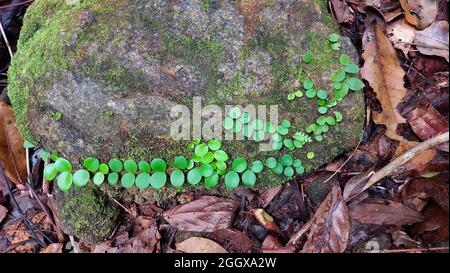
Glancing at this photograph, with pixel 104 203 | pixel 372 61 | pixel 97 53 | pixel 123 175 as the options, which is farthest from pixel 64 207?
pixel 372 61

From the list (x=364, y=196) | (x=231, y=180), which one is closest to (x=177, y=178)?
(x=231, y=180)

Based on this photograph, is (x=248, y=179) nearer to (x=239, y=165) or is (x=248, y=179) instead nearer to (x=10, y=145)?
(x=239, y=165)

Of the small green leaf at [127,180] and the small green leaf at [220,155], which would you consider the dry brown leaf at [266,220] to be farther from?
the small green leaf at [127,180]

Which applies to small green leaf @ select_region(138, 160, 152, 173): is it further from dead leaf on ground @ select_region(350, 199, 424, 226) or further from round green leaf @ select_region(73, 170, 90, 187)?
dead leaf on ground @ select_region(350, 199, 424, 226)

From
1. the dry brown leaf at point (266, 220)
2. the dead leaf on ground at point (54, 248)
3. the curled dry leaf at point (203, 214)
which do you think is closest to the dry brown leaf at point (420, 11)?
the dry brown leaf at point (266, 220)

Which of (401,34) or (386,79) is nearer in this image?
(386,79)

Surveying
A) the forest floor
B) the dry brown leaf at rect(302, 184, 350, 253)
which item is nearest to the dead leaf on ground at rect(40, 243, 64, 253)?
the forest floor
